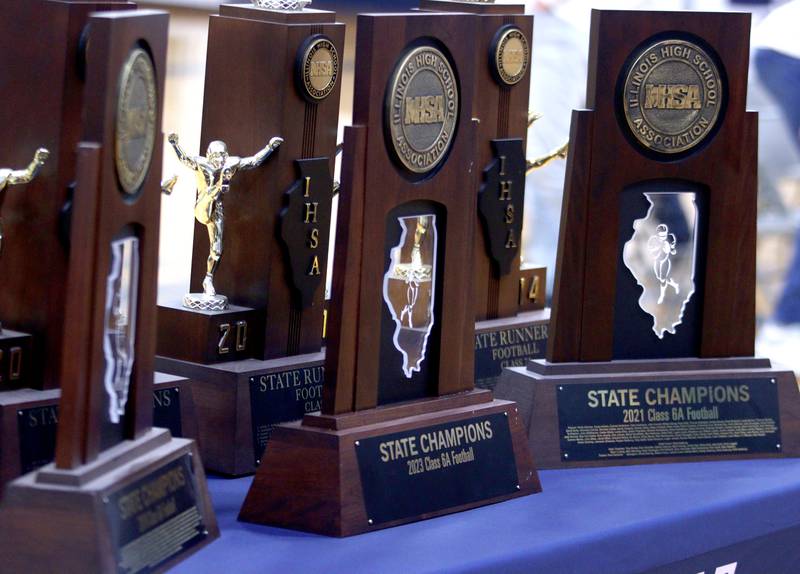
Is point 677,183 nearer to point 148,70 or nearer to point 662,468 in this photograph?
point 662,468

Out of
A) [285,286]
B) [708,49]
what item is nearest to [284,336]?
[285,286]

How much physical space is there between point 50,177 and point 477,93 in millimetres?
829

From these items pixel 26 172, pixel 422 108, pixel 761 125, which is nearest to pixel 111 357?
pixel 26 172

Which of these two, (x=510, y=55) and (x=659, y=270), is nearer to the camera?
(x=659, y=270)

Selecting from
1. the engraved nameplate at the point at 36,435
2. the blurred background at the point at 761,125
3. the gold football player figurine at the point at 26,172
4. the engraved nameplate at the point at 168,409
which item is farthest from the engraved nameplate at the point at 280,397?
the blurred background at the point at 761,125

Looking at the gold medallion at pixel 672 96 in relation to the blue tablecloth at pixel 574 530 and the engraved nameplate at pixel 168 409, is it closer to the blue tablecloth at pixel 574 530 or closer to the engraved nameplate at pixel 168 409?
the blue tablecloth at pixel 574 530

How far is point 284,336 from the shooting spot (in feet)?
6.82

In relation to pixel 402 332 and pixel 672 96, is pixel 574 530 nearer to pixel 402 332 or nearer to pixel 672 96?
pixel 402 332

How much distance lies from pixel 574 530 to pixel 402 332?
35 centimetres

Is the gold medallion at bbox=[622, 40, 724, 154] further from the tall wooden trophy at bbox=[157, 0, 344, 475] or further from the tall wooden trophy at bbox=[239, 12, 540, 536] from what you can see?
the tall wooden trophy at bbox=[157, 0, 344, 475]

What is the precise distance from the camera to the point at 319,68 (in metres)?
2.02

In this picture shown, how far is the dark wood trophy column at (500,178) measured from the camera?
7.60ft

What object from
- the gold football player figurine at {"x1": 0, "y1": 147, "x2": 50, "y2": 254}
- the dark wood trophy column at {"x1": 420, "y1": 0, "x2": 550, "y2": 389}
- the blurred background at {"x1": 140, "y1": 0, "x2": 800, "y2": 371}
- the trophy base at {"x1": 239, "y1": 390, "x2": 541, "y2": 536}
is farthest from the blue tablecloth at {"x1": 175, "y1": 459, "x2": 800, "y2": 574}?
the blurred background at {"x1": 140, "y1": 0, "x2": 800, "y2": 371}

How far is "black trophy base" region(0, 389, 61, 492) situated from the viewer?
66.5 inches
